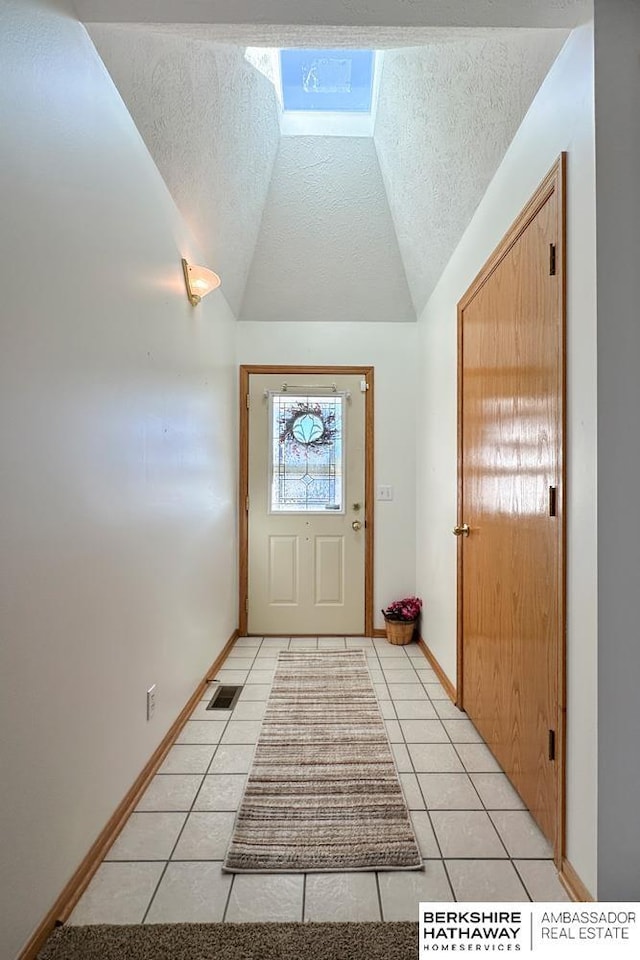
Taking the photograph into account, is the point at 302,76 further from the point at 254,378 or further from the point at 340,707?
the point at 340,707

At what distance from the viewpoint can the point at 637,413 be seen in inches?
50.3

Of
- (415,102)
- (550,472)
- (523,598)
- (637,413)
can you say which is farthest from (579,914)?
(415,102)

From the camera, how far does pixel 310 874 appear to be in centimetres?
146

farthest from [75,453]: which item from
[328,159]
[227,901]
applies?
[328,159]

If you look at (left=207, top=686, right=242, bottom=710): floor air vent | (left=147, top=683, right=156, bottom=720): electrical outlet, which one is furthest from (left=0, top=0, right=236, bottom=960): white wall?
(left=207, top=686, right=242, bottom=710): floor air vent

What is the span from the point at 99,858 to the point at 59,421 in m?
1.27

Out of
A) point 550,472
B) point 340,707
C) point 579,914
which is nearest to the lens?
point 579,914

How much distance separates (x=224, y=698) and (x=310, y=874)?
1.31m

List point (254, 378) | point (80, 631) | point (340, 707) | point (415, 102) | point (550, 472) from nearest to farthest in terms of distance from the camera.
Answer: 1. point (80, 631)
2. point (550, 472)
3. point (415, 102)
4. point (340, 707)
5. point (254, 378)

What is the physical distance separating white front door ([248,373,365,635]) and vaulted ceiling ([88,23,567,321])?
795 millimetres

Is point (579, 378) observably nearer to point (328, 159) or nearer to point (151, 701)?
point (151, 701)

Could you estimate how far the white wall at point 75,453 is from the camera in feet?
3.68

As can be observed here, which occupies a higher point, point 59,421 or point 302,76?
point 302,76

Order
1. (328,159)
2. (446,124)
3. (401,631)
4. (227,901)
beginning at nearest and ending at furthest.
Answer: (227,901), (446,124), (328,159), (401,631)
